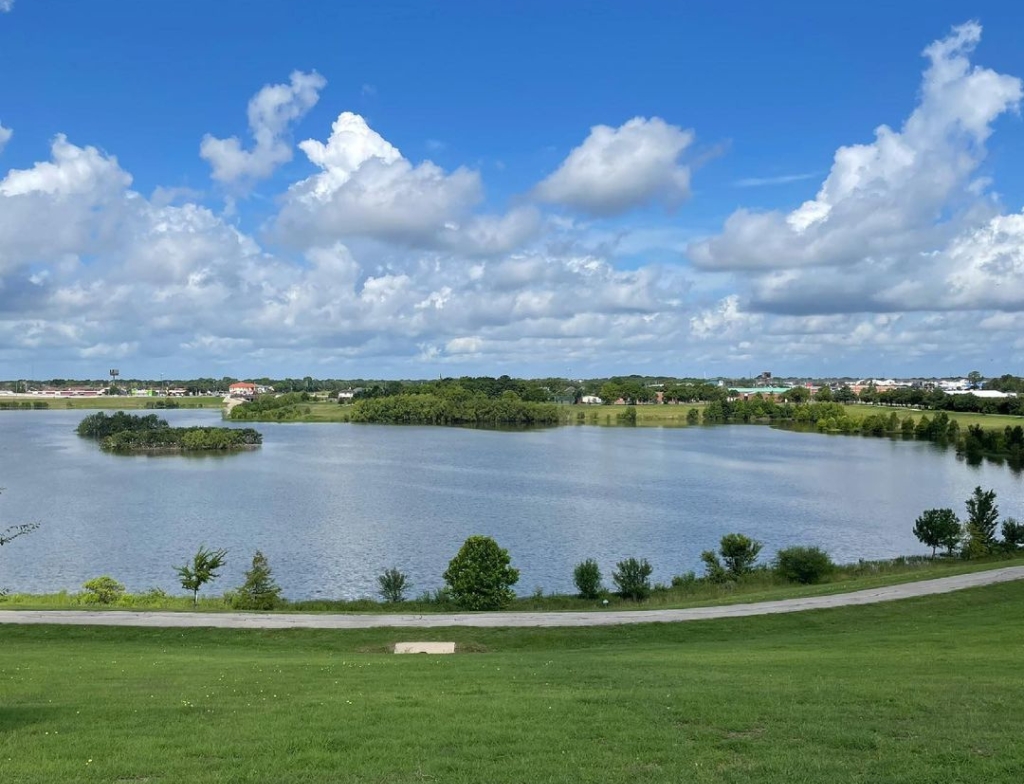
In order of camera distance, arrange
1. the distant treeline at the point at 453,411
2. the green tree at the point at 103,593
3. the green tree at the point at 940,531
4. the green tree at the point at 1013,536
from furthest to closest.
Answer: the distant treeline at the point at 453,411 < the green tree at the point at 940,531 < the green tree at the point at 1013,536 < the green tree at the point at 103,593

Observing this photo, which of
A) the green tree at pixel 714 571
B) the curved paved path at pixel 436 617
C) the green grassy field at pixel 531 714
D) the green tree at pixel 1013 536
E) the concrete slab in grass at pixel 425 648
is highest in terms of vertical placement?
the green grassy field at pixel 531 714

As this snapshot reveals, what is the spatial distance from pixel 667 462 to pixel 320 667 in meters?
75.5

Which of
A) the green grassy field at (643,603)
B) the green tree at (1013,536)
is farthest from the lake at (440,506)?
the green grassy field at (643,603)

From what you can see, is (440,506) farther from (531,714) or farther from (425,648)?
(531,714)

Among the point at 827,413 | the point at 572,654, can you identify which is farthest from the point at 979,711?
the point at 827,413

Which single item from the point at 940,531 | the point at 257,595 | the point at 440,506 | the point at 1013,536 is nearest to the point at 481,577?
the point at 257,595

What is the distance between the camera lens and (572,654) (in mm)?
16266

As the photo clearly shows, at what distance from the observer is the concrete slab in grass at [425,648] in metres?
17.7

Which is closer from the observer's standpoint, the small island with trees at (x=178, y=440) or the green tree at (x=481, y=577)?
the green tree at (x=481, y=577)

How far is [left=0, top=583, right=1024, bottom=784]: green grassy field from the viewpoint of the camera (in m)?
7.44

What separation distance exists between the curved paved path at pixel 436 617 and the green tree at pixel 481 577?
18.2 ft

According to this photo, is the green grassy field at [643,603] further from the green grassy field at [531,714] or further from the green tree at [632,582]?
the green grassy field at [531,714]

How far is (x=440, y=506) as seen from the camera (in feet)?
183

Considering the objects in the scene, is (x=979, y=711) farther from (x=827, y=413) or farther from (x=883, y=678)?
(x=827, y=413)
